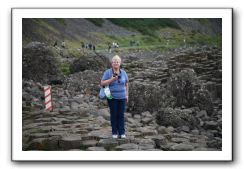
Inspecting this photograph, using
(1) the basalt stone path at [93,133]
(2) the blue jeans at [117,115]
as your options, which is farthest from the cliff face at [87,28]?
(2) the blue jeans at [117,115]

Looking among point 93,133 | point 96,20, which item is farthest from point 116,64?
point 93,133

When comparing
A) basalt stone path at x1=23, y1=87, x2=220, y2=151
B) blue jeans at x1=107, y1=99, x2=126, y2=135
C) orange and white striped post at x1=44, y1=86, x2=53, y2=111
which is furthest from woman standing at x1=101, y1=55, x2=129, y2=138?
orange and white striped post at x1=44, y1=86, x2=53, y2=111

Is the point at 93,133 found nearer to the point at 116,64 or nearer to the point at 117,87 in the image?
the point at 117,87

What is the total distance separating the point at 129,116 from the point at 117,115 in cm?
39

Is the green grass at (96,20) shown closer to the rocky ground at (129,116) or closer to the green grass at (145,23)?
the green grass at (145,23)

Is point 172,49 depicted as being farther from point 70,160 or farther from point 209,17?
point 70,160

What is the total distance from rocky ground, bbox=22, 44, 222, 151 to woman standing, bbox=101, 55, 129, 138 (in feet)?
0.94

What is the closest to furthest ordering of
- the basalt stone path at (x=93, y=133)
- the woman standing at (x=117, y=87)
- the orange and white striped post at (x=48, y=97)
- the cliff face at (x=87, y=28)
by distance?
the woman standing at (x=117, y=87) → the basalt stone path at (x=93, y=133) → the cliff face at (x=87, y=28) → the orange and white striped post at (x=48, y=97)

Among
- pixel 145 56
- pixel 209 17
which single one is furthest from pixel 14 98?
pixel 209 17

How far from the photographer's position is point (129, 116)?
10.5 metres

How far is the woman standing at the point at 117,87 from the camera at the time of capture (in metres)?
10.0

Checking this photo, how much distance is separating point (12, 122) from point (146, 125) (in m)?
1.53

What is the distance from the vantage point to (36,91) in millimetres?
10500

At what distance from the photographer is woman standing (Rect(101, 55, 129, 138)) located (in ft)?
32.9
